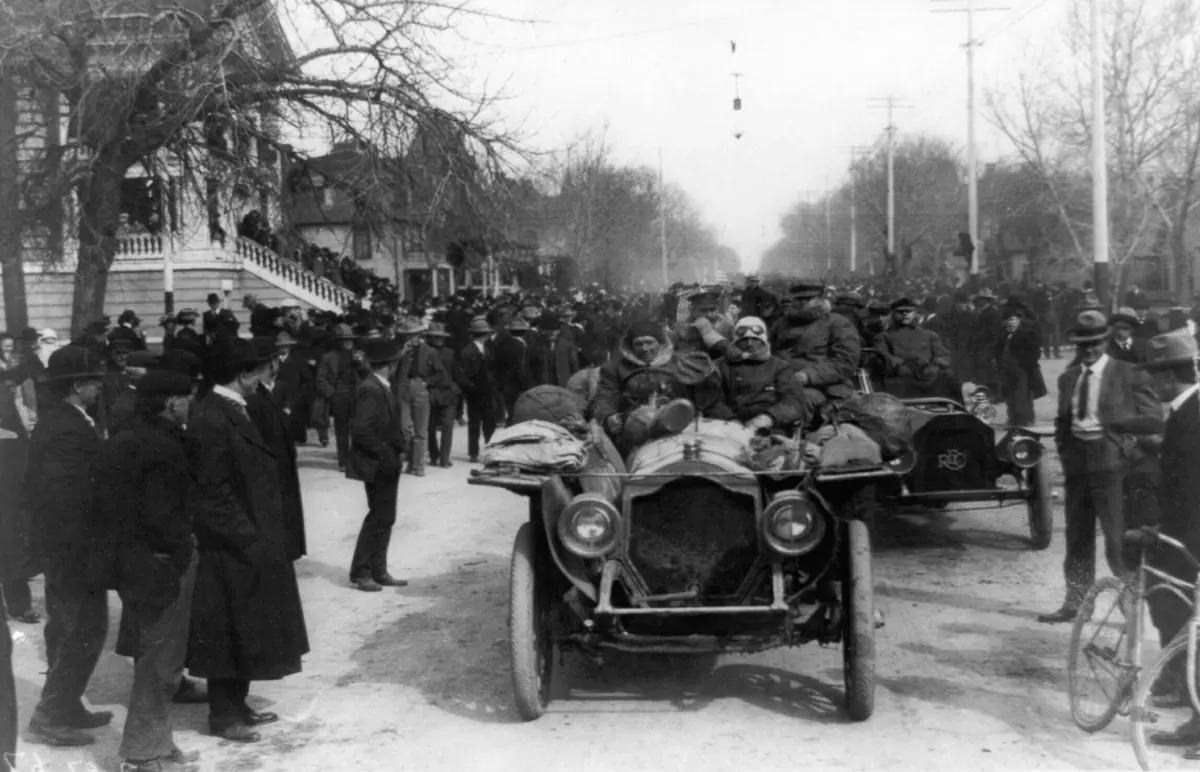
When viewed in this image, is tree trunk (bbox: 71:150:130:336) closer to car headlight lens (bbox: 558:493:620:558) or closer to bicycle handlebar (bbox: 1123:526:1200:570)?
car headlight lens (bbox: 558:493:620:558)

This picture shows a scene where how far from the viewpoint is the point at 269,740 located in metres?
6.20

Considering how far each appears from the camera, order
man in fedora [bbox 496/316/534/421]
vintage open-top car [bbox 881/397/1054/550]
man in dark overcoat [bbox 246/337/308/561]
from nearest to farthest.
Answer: man in dark overcoat [bbox 246/337/308/561] < vintage open-top car [bbox 881/397/1054/550] < man in fedora [bbox 496/316/534/421]

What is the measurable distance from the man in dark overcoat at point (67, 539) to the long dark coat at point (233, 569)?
540 mm

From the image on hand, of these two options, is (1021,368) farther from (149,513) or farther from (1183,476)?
(149,513)

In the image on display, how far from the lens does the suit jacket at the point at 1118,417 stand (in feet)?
25.0

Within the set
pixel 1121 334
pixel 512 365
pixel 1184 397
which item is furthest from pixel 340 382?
pixel 1184 397

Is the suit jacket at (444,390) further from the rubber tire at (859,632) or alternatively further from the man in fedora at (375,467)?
the rubber tire at (859,632)

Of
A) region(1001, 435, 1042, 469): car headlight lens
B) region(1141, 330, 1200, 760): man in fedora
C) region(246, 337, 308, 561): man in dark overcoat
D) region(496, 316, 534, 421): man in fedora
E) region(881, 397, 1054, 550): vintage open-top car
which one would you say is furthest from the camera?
region(496, 316, 534, 421): man in fedora

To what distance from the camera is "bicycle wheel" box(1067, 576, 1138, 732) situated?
5.73m

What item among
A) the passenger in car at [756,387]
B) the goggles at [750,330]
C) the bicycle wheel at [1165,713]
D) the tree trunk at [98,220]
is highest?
the tree trunk at [98,220]

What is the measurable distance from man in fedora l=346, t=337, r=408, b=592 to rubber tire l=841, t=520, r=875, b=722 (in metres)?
4.31

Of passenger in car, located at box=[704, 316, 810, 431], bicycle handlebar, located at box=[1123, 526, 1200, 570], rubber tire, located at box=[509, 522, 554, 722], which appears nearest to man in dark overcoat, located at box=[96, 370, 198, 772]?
rubber tire, located at box=[509, 522, 554, 722]

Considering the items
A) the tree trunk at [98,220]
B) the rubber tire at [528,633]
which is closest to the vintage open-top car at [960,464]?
the rubber tire at [528,633]

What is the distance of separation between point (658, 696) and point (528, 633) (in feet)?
3.21
